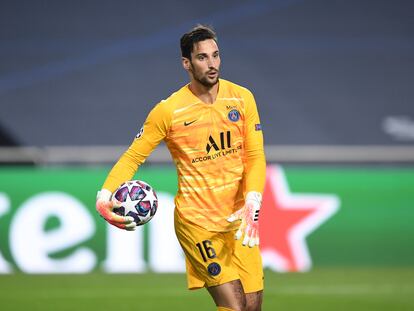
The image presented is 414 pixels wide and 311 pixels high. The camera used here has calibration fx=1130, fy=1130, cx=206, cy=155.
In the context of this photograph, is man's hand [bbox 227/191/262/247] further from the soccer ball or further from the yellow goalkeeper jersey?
the soccer ball

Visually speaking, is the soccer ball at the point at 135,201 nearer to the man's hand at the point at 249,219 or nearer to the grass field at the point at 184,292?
the man's hand at the point at 249,219

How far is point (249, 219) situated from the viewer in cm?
691

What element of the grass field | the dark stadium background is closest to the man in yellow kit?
the grass field

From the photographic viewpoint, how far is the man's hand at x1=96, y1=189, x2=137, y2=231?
6.91m

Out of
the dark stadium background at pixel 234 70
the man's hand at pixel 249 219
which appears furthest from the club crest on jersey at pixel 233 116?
the dark stadium background at pixel 234 70

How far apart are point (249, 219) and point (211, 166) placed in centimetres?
49

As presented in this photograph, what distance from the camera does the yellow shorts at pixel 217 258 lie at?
7.13 m

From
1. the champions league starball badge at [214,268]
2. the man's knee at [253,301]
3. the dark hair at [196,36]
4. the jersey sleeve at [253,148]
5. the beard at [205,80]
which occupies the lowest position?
the man's knee at [253,301]

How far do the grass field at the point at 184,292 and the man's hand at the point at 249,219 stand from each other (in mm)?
3680

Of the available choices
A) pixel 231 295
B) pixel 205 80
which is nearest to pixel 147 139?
pixel 205 80

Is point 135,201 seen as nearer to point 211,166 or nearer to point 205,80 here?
point 211,166

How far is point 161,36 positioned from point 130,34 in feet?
1.53

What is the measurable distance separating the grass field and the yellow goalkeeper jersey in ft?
11.3

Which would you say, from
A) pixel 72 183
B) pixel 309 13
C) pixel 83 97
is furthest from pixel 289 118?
pixel 72 183
